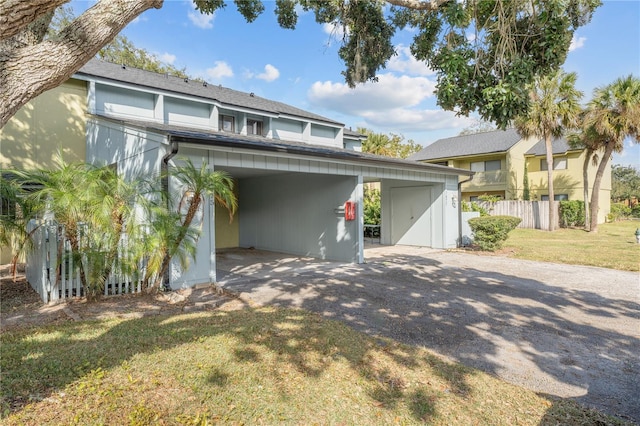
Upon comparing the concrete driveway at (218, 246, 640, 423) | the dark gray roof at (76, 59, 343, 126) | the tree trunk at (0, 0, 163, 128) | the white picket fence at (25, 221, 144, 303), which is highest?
the dark gray roof at (76, 59, 343, 126)

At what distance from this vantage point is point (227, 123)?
46.6 feet

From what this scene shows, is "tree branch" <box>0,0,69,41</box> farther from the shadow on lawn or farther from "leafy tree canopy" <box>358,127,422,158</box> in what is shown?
"leafy tree canopy" <box>358,127,422,158</box>

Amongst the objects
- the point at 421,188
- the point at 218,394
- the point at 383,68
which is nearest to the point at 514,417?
the point at 218,394

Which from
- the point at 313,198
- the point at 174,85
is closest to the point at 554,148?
the point at 313,198

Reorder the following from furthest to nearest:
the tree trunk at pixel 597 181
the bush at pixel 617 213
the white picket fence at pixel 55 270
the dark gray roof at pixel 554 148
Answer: the bush at pixel 617 213 → the dark gray roof at pixel 554 148 → the tree trunk at pixel 597 181 → the white picket fence at pixel 55 270

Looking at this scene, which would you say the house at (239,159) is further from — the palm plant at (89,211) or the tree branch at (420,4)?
the tree branch at (420,4)

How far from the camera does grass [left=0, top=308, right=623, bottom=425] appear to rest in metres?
2.66

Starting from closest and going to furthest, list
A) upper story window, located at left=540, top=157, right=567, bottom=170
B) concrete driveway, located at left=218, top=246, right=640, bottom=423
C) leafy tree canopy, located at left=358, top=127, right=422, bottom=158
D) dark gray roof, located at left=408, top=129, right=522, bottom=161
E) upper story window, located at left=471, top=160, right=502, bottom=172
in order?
concrete driveway, located at left=218, top=246, right=640, bottom=423 → upper story window, located at left=540, top=157, right=567, bottom=170 → dark gray roof, located at left=408, top=129, right=522, bottom=161 → upper story window, located at left=471, top=160, right=502, bottom=172 → leafy tree canopy, located at left=358, top=127, right=422, bottom=158

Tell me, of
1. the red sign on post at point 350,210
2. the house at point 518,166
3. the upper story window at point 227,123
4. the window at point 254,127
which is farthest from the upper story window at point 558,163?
the upper story window at point 227,123

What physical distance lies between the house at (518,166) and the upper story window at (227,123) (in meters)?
17.0

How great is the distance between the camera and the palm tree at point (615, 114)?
16.1 metres

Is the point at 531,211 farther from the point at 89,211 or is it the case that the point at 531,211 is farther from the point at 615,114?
the point at 89,211

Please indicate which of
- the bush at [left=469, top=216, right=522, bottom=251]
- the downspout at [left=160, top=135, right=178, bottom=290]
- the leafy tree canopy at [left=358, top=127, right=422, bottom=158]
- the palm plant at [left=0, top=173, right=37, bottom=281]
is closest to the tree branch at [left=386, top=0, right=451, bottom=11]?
the downspout at [left=160, top=135, right=178, bottom=290]

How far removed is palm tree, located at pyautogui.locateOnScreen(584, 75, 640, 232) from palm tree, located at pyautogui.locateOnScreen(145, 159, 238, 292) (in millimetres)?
18853
